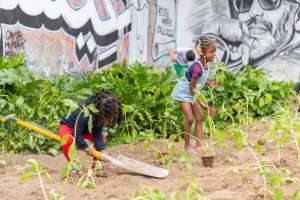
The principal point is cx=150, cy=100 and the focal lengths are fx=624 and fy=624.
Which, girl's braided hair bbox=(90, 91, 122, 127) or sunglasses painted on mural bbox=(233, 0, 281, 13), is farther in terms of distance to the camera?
sunglasses painted on mural bbox=(233, 0, 281, 13)

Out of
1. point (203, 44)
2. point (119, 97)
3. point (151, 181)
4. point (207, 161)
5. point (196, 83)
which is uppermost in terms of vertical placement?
point (203, 44)

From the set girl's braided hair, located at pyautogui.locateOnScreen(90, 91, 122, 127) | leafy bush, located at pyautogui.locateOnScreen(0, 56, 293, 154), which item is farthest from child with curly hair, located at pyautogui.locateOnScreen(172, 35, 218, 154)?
girl's braided hair, located at pyautogui.locateOnScreen(90, 91, 122, 127)

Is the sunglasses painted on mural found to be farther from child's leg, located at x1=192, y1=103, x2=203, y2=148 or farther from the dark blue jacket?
the dark blue jacket

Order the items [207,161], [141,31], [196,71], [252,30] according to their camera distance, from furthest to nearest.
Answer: [252,30], [141,31], [196,71], [207,161]

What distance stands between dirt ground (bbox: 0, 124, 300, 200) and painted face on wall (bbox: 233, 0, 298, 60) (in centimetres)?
741

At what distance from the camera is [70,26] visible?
8977mm

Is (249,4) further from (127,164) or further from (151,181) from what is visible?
(151,181)

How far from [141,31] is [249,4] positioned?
3.05 metres

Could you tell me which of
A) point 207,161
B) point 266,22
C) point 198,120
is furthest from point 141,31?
point 207,161

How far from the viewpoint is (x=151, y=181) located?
5.23 meters

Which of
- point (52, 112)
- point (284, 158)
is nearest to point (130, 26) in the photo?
point (52, 112)

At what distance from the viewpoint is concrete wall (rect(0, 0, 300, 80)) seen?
8.18m

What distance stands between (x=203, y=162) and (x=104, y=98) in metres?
1.17

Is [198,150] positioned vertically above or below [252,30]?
below
